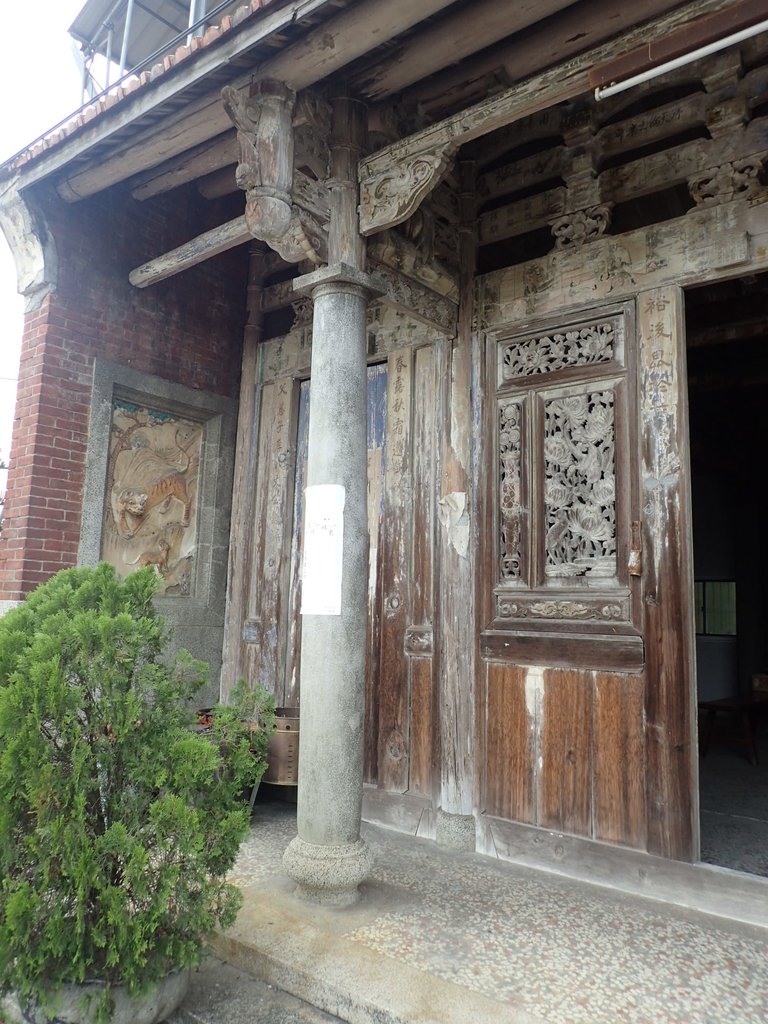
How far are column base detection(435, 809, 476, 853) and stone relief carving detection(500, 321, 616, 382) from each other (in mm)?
2636

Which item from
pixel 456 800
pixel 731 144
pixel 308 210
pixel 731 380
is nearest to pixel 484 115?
pixel 308 210

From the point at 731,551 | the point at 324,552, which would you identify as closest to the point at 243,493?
the point at 324,552

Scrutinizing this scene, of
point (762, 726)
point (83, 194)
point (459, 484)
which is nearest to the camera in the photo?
point (459, 484)

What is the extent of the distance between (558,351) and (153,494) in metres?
3.24

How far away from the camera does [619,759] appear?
371 cm

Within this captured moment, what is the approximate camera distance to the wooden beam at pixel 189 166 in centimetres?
457

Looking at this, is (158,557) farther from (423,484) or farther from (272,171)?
(272,171)

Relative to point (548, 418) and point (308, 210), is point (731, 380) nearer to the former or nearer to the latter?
point (548, 418)

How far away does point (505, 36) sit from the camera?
134 inches

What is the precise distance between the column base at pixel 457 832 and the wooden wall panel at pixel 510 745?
0.43ft

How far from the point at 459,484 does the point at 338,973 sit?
269 centimetres

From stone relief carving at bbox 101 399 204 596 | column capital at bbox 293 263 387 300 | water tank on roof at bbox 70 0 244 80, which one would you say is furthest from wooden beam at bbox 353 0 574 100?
water tank on roof at bbox 70 0 244 80

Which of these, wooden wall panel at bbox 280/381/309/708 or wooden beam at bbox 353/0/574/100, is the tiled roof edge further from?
wooden wall panel at bbox 280/381/309/708

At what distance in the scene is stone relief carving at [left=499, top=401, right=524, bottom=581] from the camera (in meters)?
4.25
